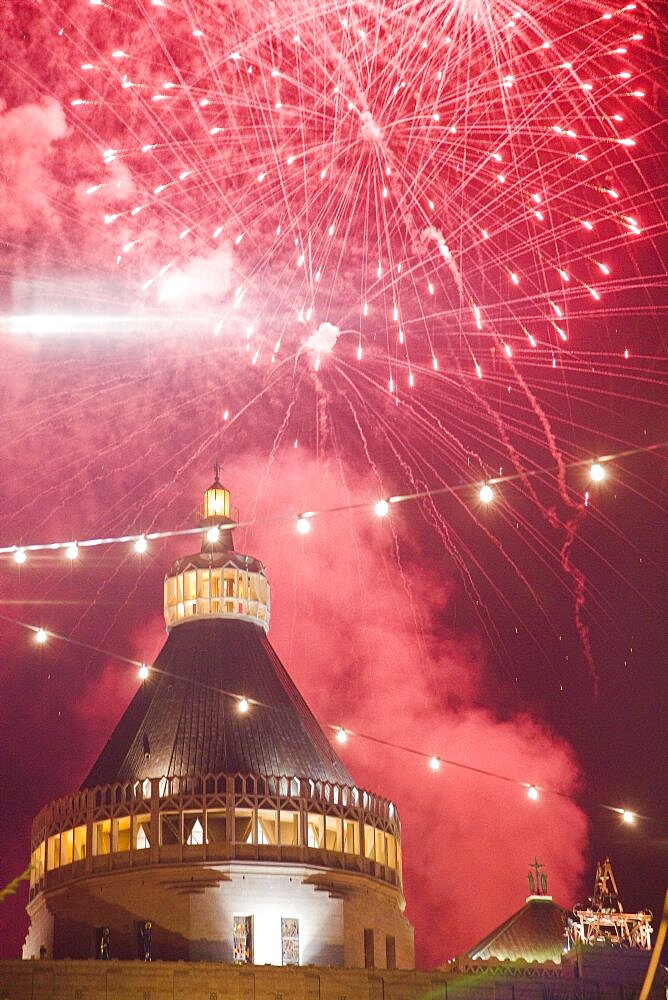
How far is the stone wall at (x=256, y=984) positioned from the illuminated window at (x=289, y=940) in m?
7.21

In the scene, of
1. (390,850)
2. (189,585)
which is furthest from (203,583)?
(390,850)

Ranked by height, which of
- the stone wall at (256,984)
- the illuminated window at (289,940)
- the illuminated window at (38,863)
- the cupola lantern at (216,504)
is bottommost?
the stone wall at (256,984)

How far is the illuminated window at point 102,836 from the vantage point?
6081cm

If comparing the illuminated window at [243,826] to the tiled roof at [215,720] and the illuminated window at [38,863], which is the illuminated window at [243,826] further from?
the illuminated window at [38,863]

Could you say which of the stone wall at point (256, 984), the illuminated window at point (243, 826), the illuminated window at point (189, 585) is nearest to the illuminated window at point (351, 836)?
the illuminated window at point (243, 826)

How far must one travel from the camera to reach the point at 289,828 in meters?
61.2

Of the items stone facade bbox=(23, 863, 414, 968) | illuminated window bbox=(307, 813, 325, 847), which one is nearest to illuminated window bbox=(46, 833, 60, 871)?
stone facade bbox=(23, 863, 414, 968)

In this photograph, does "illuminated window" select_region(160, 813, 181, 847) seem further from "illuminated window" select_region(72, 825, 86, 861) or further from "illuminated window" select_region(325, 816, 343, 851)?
"illuminated window" select_region(325, 816, 343, 851)

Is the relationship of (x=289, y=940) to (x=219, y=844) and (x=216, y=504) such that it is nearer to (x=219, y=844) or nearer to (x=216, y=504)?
(x=219, y=844)

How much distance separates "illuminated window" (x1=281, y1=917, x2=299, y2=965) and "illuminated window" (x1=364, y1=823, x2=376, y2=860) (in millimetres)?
5004

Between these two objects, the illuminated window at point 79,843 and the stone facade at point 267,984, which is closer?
the stone facade at point 267,984

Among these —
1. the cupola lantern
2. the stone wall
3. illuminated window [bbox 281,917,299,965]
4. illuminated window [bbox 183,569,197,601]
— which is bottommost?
the stone wall

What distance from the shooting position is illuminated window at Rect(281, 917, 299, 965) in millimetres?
59312

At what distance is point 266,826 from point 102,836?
704 cm
